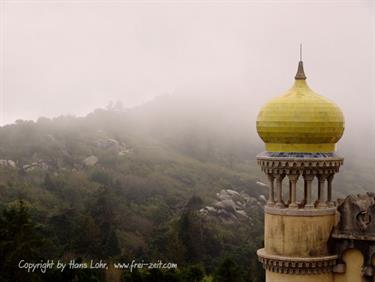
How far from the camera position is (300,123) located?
18.4 meters

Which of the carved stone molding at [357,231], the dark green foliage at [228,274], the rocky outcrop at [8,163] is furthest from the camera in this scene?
the rocky outcrop at [8,163]

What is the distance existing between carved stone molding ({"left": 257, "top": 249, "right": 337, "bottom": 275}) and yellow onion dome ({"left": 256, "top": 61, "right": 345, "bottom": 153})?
2103mm

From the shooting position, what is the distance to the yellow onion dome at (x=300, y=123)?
18469mm

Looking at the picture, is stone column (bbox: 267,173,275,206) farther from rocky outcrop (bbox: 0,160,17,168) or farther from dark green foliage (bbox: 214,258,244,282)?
rocky outcrop (bbox: 0,160,17,168)

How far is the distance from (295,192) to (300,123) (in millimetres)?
1385

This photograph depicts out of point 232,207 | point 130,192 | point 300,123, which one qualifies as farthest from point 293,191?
point 130,192

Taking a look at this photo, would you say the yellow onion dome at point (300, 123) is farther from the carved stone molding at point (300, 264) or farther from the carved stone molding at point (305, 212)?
the carved stone molding at point (300, 264)

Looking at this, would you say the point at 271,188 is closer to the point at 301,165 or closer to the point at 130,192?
the point at 301,165

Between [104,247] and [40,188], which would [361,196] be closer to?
[104,247]

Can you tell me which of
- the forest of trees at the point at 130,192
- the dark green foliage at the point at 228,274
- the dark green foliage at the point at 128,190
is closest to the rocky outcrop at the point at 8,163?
the forest of trees at the point at 130,192

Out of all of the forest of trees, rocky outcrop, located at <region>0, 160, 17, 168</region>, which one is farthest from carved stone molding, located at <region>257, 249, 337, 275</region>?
rocky outcrop, located at <region>0, 160, 17, 168</region>

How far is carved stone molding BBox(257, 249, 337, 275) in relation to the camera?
18.5m

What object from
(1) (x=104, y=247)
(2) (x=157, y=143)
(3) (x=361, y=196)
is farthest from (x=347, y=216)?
(2) (x=157, y=143)

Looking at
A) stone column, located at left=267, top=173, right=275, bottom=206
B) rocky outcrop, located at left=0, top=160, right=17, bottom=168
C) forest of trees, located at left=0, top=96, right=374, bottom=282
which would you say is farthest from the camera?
rocky outcrop, located at left=0, top=160, right=17, bottom=168
